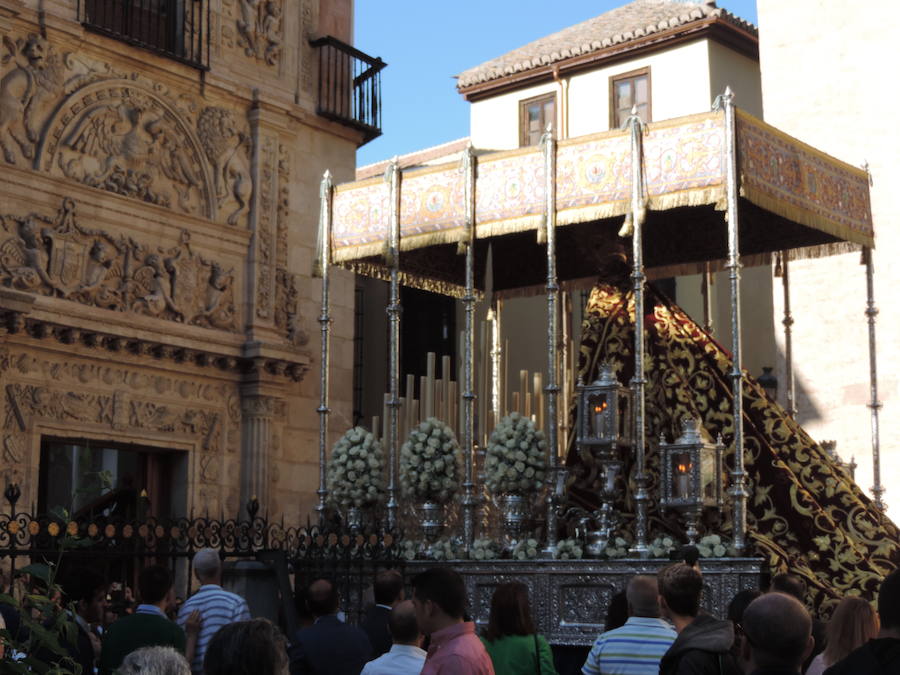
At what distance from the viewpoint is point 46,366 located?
12586mm

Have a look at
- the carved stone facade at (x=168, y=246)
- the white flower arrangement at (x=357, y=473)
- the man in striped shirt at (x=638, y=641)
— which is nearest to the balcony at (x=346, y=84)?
the carved stone facade at (x=168, y=246)

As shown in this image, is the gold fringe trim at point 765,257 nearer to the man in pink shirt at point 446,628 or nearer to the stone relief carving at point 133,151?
the stone relief carving at point 133,151

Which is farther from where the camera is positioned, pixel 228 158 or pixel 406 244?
pixel 228 158

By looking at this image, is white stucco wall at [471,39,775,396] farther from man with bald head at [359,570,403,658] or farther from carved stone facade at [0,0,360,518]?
man with bald head at [359,570,403,658]

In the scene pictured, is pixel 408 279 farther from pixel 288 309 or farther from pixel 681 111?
pixel 681 111

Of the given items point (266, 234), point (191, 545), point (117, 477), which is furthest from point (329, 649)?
point (266, 234)

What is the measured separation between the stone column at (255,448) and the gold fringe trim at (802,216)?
6.10m

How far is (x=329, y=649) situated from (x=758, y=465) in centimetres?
539

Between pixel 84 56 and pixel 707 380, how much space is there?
6.63 metres

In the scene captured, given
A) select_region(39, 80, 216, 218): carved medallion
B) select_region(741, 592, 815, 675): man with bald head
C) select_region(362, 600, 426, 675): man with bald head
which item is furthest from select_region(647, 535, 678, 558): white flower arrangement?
select_region(39, 80, 216, 218): carved medallion

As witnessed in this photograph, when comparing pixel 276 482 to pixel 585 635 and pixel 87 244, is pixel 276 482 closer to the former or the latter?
pixel 87 244

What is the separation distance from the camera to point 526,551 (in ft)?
31.7

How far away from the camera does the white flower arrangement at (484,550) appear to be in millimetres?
9922

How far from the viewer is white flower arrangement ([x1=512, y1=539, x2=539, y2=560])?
31.7 feet
